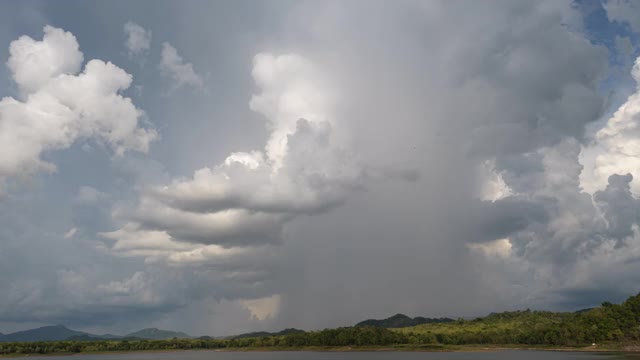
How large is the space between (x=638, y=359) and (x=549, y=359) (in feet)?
102

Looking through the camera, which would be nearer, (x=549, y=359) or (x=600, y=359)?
(x=600, y=359)

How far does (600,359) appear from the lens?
184 metres

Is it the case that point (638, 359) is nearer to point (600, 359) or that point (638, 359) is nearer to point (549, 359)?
point (600, 359)

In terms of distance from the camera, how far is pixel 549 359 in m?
198

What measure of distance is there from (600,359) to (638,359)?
39.2ft

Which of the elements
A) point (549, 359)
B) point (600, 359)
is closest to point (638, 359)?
point (600, 359)

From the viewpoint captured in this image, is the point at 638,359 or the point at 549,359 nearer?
the point at 638,359

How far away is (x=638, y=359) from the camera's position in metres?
178

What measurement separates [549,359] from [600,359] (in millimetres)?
19381
